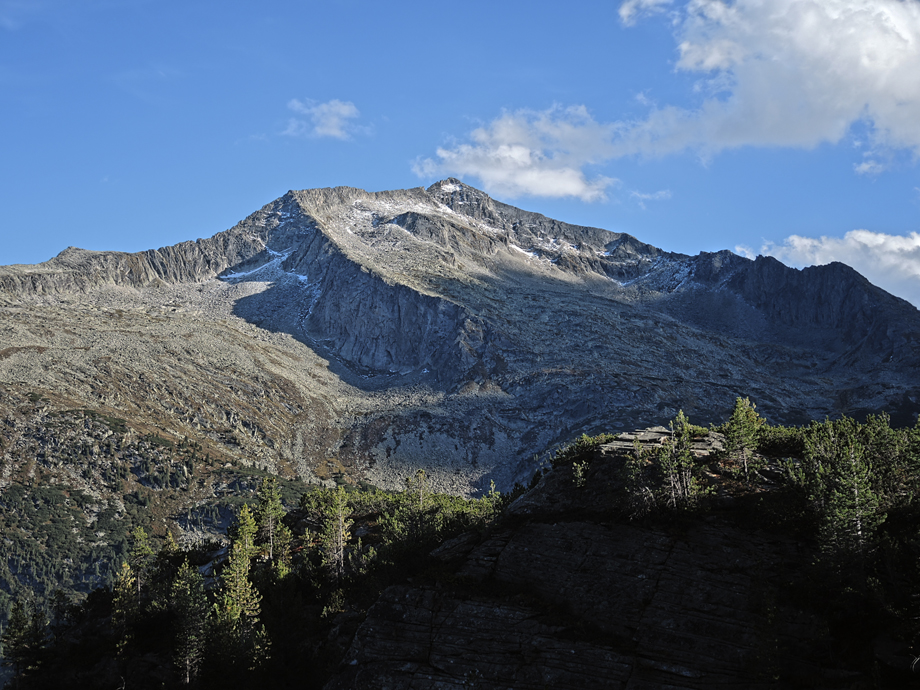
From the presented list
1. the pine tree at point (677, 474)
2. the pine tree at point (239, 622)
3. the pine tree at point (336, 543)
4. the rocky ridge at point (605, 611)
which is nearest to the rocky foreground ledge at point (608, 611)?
the rocky ridge at point (605, 611)

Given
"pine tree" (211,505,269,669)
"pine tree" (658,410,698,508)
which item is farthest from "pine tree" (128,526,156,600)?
"pine tree" (658,410,698,508)

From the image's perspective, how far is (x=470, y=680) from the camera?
61.4 m

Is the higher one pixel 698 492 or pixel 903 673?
pixel 698 492

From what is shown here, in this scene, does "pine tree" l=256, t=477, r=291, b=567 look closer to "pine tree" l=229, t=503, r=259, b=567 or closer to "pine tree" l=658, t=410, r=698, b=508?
"pine tree" l=229, t=503, r=259, b=567

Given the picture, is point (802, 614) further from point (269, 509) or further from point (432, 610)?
point (269, 509)

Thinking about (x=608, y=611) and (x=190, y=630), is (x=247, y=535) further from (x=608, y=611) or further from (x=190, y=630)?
(x=608, y=611)

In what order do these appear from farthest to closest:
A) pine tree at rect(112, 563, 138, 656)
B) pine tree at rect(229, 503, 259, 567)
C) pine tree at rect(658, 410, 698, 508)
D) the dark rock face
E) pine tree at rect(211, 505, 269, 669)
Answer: pine tree at rect(229, 503, 259, 567)
pine tree at rect(112, 563, 138, 656)
pine tree at rect(211, 505, 269, 669)
pine tree at rect(658, 410, 698, 508)
the dark rock face

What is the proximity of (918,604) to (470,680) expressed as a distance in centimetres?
3396

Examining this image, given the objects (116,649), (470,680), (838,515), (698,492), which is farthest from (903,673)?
(116,649)

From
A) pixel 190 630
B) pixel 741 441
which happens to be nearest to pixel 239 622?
pixel 190 630

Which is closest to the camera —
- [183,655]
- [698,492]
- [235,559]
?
[698,492]

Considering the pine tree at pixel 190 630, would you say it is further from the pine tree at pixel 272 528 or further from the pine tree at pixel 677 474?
the pine tree at pixel 677 474

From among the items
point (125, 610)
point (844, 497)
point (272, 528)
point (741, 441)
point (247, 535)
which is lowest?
point (125, 610)

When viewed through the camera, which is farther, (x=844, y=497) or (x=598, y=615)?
(x=598, y=615)
